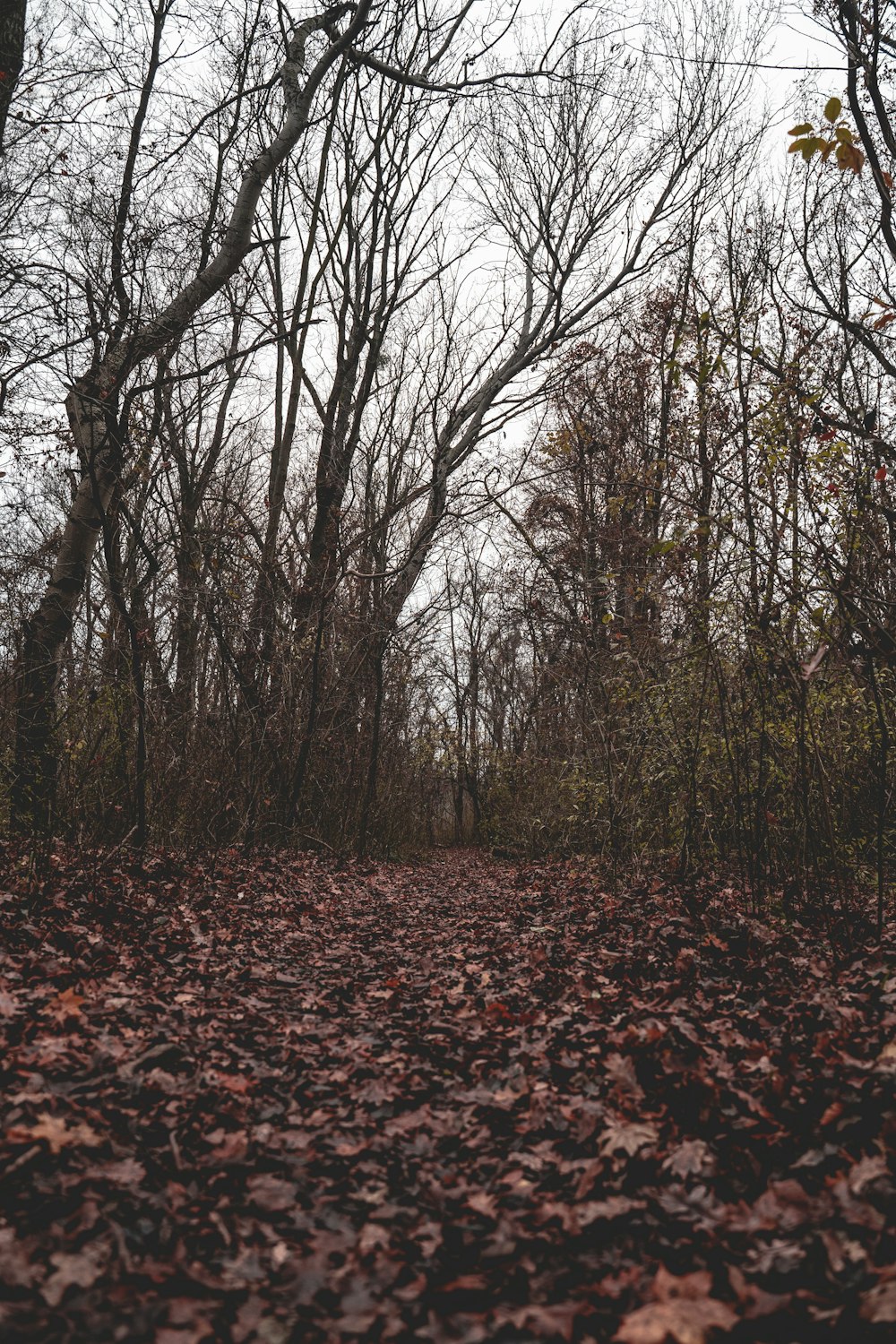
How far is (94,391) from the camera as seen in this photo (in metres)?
6.71

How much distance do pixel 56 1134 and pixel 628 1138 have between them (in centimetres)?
186

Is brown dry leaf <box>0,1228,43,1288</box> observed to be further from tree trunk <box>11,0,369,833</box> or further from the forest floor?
tree trunk <box>11,0,369,833</box>

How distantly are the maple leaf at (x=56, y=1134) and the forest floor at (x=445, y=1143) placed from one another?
11 mm

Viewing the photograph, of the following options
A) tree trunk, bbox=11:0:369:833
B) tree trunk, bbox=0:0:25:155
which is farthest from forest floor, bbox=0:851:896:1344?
tree trunk, bbox=0:0:25:155

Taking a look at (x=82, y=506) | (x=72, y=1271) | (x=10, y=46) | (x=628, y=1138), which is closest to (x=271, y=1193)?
(x=72, y=1271)

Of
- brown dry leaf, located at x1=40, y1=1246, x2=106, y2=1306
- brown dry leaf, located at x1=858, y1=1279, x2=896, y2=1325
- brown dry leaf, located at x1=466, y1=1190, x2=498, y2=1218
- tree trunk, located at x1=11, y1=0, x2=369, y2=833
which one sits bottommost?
brown dry leaf, located at x1=466, y1=1190, x2=498, y2=1218

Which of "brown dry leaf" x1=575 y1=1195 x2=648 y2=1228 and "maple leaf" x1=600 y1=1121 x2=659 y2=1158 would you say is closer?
"brown dry leaf" x1=575 y1=1195 x2=648 y2=1228

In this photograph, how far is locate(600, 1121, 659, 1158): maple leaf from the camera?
2.62m

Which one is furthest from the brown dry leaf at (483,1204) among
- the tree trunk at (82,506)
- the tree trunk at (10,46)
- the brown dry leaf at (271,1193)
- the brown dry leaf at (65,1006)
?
the tree trunk at (10,46)

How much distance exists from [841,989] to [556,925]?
273 cm

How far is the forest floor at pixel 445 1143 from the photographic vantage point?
6.34 ft

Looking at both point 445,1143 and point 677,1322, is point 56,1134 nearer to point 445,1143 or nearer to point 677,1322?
point 445,1143

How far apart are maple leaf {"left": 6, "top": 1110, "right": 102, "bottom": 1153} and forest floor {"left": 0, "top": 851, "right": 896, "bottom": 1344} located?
0.01 meters

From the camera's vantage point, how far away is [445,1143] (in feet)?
9.32
